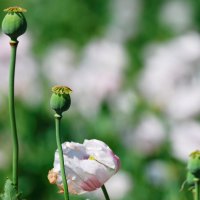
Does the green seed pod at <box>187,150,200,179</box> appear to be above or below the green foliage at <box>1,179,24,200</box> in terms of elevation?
above

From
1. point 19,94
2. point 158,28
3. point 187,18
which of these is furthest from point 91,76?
point 187,18

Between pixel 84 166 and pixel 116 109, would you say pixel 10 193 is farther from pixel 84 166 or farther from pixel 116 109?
pixel 116 109

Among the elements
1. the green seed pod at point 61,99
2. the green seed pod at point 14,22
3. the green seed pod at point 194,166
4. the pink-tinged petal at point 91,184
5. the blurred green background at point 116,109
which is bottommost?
the pink-tinged petal at point 91,184

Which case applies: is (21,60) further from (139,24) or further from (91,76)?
(139,24)

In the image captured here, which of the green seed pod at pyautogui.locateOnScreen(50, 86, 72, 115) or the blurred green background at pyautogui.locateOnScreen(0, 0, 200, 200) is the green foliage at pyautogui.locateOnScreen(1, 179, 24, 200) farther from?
the blurred green background at pyautogui.locateOnScreen(0, 0, 200, 200)

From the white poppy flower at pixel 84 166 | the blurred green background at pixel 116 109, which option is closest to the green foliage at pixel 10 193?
the white poppy flower at pixel 84 166

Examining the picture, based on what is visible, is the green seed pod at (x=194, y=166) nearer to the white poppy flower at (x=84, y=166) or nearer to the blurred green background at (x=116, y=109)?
the white poppy flower at (x=84, y=166)

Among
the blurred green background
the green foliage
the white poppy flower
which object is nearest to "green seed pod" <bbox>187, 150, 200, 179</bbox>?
the white poppy flower

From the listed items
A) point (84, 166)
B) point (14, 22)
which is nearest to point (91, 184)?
point (84, 166)

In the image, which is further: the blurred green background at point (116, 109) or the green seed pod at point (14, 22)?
the blurred green background at point (116, 109)
